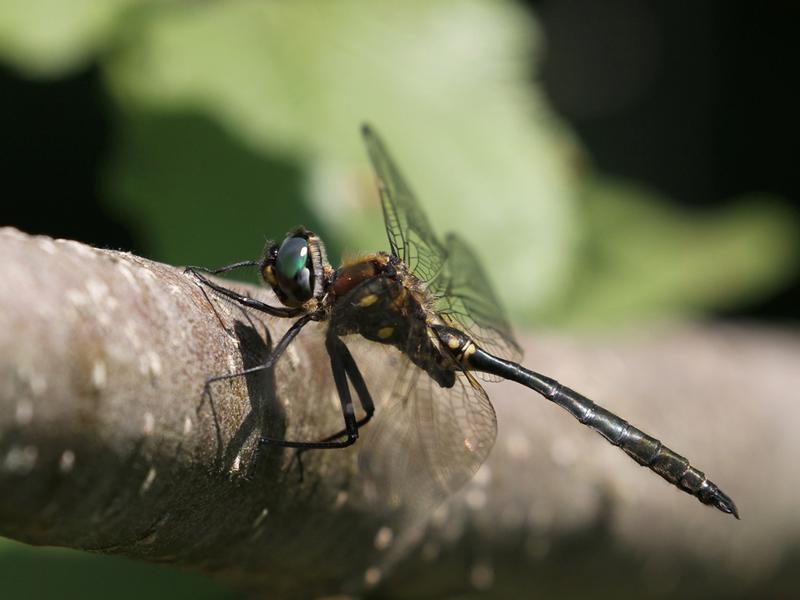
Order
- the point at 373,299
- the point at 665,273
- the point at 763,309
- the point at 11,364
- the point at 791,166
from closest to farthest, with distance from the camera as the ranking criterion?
the point at 11,364 < the point at 373,299 < the point at 665,273 < the point at 763,309 < the point at 791,166

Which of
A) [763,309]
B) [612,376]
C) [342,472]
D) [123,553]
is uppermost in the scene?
[763,309]

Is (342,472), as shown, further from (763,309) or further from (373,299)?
(763,309)

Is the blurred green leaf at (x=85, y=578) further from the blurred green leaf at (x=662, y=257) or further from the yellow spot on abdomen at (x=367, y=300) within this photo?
the blurred green leaf at (x=662, y=257)

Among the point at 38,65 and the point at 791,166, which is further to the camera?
the point at 791,166

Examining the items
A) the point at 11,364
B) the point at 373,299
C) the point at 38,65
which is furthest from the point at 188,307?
the point at 38,65

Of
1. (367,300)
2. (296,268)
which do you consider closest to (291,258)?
(296,268)

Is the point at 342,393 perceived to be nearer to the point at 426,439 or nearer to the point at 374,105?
the point at 426,439

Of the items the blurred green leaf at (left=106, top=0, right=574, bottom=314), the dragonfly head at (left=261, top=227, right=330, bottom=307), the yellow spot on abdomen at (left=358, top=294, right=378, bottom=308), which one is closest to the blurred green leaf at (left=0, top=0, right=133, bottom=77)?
the blurred green leaf at (left=106, top=0, right=574, bottom=314)
